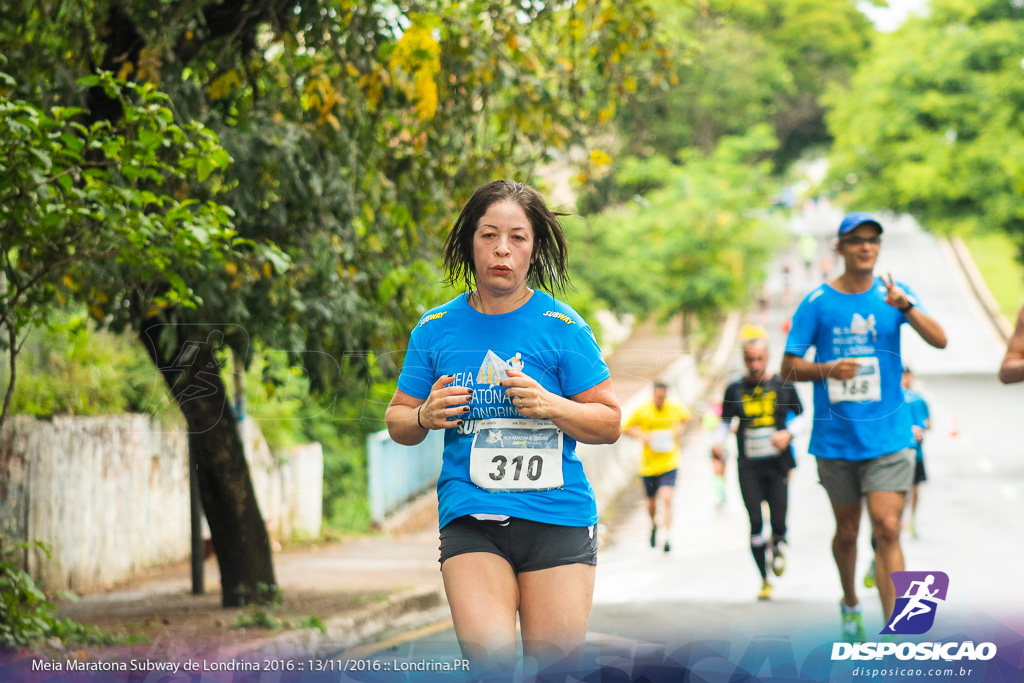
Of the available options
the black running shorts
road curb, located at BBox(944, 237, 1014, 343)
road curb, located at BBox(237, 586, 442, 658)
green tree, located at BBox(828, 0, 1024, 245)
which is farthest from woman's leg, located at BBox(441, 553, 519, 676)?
road curb, located at BBox(944, 237, 1014, 343)

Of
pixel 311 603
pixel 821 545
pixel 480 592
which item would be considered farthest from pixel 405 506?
pixel 480 592

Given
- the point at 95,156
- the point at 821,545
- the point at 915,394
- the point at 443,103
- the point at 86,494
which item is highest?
the point at 443,103

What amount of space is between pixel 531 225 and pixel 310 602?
595 cm

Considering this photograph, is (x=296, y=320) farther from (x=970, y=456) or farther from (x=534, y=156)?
(x=970, y=456)

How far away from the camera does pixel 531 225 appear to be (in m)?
3.53

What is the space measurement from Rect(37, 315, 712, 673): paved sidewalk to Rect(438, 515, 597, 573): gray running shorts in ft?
7.30

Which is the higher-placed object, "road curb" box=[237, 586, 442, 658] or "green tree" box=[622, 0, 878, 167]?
"green tree" box=[622, 0, 878, 167]

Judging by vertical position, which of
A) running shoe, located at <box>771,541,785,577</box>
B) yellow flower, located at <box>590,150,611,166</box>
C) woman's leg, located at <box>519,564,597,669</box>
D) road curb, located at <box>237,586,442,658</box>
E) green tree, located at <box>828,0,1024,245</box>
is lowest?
road curb, located at <box>237,586,442,658</box>

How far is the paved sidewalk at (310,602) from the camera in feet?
22.8

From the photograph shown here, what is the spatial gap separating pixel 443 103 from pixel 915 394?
15.4ft

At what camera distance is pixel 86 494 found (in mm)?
9516

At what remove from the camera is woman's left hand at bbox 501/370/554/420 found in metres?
3.28

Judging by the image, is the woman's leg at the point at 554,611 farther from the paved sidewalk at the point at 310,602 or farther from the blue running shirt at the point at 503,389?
the paved sidewalk at the point at 310,602

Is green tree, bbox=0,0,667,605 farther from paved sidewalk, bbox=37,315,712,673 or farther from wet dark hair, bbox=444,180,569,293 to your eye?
wet dark hair, bbox=444,180,569,293
